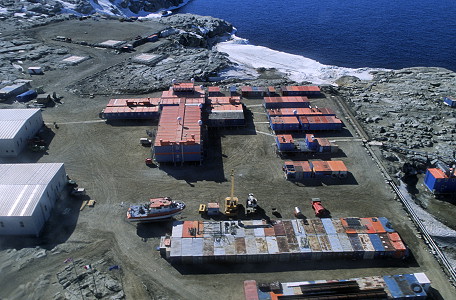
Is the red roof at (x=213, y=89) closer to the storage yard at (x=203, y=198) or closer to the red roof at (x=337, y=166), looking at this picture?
the storage yard at (x=203, y=198)

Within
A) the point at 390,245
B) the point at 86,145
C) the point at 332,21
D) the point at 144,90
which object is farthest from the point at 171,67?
the point at 332,21

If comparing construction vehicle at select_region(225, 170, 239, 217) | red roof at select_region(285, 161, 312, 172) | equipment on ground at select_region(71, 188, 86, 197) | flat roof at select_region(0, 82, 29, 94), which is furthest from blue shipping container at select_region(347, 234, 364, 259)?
flat roof at select_region(0, 82, 29, 94)

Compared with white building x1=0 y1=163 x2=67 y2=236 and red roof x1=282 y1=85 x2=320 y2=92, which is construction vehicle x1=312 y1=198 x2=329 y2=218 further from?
red roof x1=282 y1=85 x2=320 y2=92

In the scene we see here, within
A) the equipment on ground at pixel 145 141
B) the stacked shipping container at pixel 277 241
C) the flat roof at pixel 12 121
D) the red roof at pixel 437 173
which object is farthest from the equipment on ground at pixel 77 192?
the red roof at pixel 437 173

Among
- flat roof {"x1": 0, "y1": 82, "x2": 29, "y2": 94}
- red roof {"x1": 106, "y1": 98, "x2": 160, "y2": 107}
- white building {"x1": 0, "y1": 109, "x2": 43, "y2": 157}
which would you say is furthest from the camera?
flat roof {"x1": 0, "y1": 82, "x2": 29, "y2": 94}

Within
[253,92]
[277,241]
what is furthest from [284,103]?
[277,241]

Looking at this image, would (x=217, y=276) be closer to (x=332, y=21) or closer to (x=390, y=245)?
(x=390, y=245)
